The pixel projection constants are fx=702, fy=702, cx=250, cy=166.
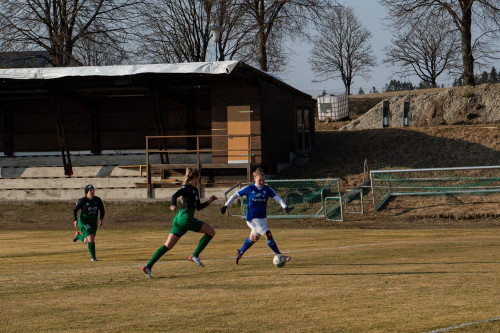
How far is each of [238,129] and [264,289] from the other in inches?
880

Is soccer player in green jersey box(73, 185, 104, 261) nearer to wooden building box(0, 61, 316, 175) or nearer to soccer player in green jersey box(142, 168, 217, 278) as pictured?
soccer player in green jersey box(142, 168, 217, 278)

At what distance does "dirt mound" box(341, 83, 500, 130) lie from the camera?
4069 centimetres

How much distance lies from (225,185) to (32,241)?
1109 centimetres

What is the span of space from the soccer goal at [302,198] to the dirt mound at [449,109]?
1456cm

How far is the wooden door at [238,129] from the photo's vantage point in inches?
1276

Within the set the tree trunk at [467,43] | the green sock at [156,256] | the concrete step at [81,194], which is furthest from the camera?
the tree trunk at [467,43]

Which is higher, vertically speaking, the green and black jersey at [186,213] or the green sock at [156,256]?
the green and black jersey at [186,213]

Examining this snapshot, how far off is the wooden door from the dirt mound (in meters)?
13.6

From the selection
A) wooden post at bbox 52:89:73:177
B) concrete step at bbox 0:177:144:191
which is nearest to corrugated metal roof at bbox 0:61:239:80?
wooden post at bbox 52:89:73:177

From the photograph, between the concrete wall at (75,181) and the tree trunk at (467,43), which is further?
the tree trunk at (467,43)

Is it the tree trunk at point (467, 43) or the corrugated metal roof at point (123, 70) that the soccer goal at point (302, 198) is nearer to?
the corrugated metal roof at point (123, 70)

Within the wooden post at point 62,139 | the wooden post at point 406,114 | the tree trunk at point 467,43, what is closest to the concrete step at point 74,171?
the wooden post at point 62,139

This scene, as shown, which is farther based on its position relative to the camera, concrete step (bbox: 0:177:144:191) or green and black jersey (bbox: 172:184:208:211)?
concrete step (bbox: 0:177:144:191)

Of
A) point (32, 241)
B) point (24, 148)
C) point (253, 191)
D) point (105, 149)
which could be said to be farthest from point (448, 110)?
point (253, 191)
